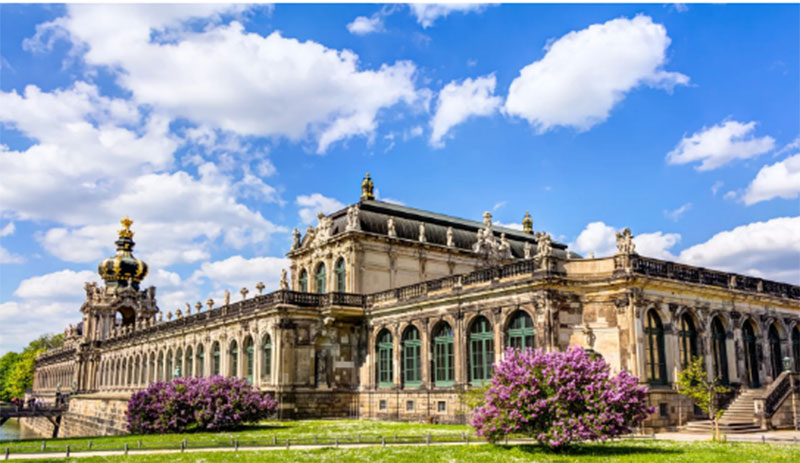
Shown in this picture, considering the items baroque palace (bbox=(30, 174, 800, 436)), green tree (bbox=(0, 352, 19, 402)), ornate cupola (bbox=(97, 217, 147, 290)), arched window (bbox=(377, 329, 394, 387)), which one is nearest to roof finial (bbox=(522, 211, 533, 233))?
baroque palace (bbox=(30, 174, 800, 436))

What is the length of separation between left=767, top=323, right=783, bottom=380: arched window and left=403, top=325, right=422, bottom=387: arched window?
1932 cm

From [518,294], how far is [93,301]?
74339 mm

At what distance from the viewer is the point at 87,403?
202 feet

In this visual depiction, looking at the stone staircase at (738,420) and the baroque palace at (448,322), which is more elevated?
the baroque palace at (448,322)

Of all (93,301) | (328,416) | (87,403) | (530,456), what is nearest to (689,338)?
(530,456)

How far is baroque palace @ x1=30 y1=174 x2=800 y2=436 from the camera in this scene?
33281 millimetres

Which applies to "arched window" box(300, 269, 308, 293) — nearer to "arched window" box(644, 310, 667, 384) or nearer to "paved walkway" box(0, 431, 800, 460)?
"arched window" box(644, 310, 667, 384)

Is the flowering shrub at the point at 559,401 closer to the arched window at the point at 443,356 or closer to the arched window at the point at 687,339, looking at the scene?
the arched window at the point at 687,339

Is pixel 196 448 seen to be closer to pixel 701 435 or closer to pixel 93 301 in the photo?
pixel 701 435

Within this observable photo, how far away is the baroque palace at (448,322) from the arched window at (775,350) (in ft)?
0.36

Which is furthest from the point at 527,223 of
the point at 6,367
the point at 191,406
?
the point at 6,367

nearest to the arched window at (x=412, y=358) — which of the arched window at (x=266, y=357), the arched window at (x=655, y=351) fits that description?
the arched window at (x=266, y=357)

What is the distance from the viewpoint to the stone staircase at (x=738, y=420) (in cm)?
3114

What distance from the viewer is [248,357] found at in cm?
4828
